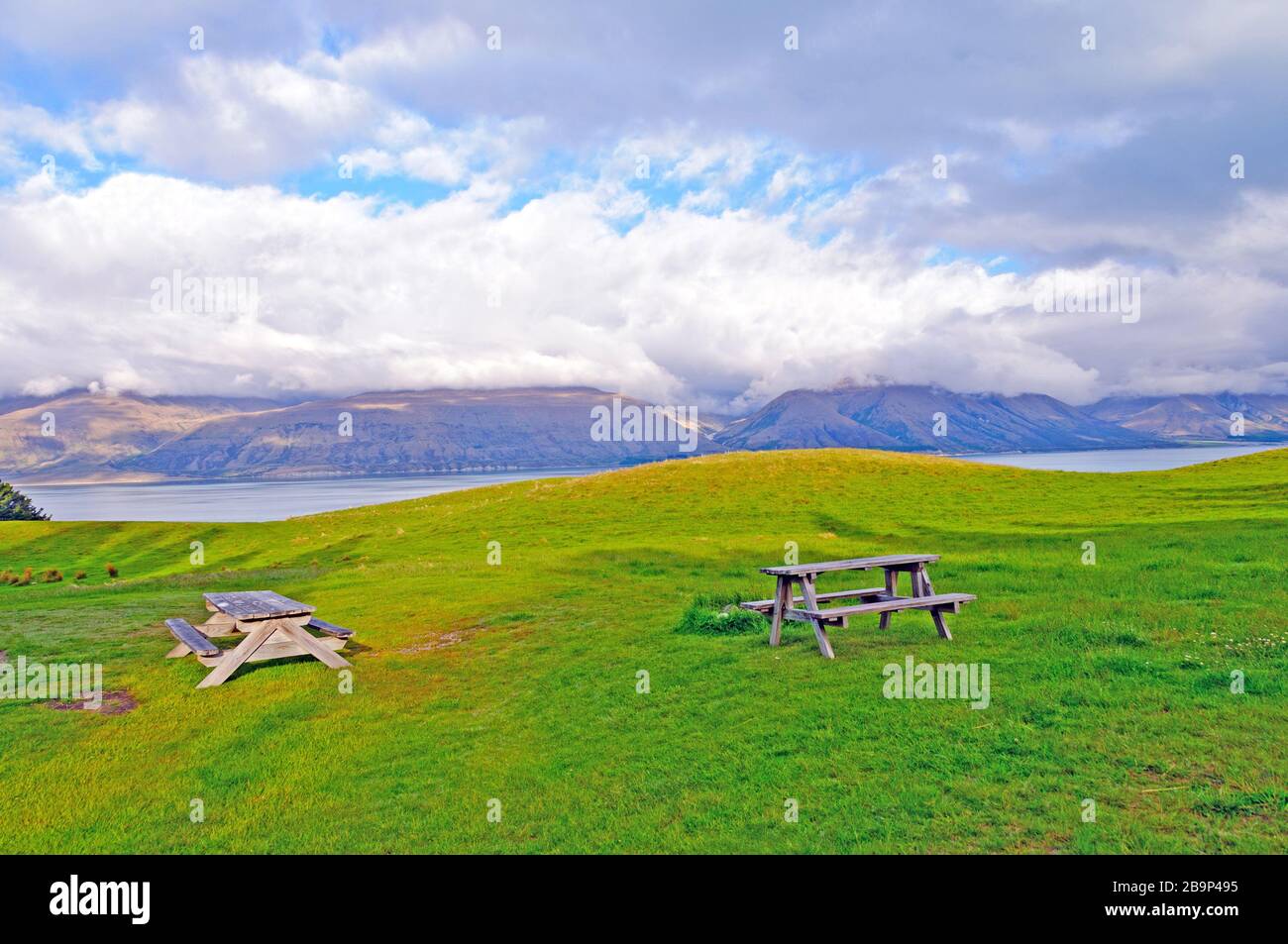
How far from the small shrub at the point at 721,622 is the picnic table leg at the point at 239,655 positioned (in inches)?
390

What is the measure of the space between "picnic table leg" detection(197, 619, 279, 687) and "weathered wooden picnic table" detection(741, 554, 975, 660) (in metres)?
11.2

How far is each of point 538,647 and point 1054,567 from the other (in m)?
17.0

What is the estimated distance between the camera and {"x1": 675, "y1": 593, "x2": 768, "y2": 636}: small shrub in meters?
18.0

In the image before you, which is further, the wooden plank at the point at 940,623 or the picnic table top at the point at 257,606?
the picnic table top at the point at 257,606

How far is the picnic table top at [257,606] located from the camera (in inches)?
641

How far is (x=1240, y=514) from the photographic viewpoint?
3444 cm

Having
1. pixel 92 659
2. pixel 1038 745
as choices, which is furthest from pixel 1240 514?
pixel 92 659

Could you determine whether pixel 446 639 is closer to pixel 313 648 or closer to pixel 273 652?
pixel 313 648

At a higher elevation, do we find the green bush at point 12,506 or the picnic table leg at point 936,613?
the picnic table leg at point 936,613

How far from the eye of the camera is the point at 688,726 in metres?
11.5

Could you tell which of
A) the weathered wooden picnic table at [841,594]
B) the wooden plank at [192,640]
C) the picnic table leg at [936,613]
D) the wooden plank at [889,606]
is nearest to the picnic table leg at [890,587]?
the weathered wooden picnic table at [841,594]

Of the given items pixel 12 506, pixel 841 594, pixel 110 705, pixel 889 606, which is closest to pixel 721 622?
pixel 841 594

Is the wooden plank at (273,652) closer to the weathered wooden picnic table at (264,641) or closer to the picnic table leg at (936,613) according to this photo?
the weathered wooden picnic table at (264,641)

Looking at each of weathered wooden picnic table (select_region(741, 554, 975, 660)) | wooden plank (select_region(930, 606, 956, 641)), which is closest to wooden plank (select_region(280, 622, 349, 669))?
weathered wooden picnic table (select_region(741, 554, 975, 660))
